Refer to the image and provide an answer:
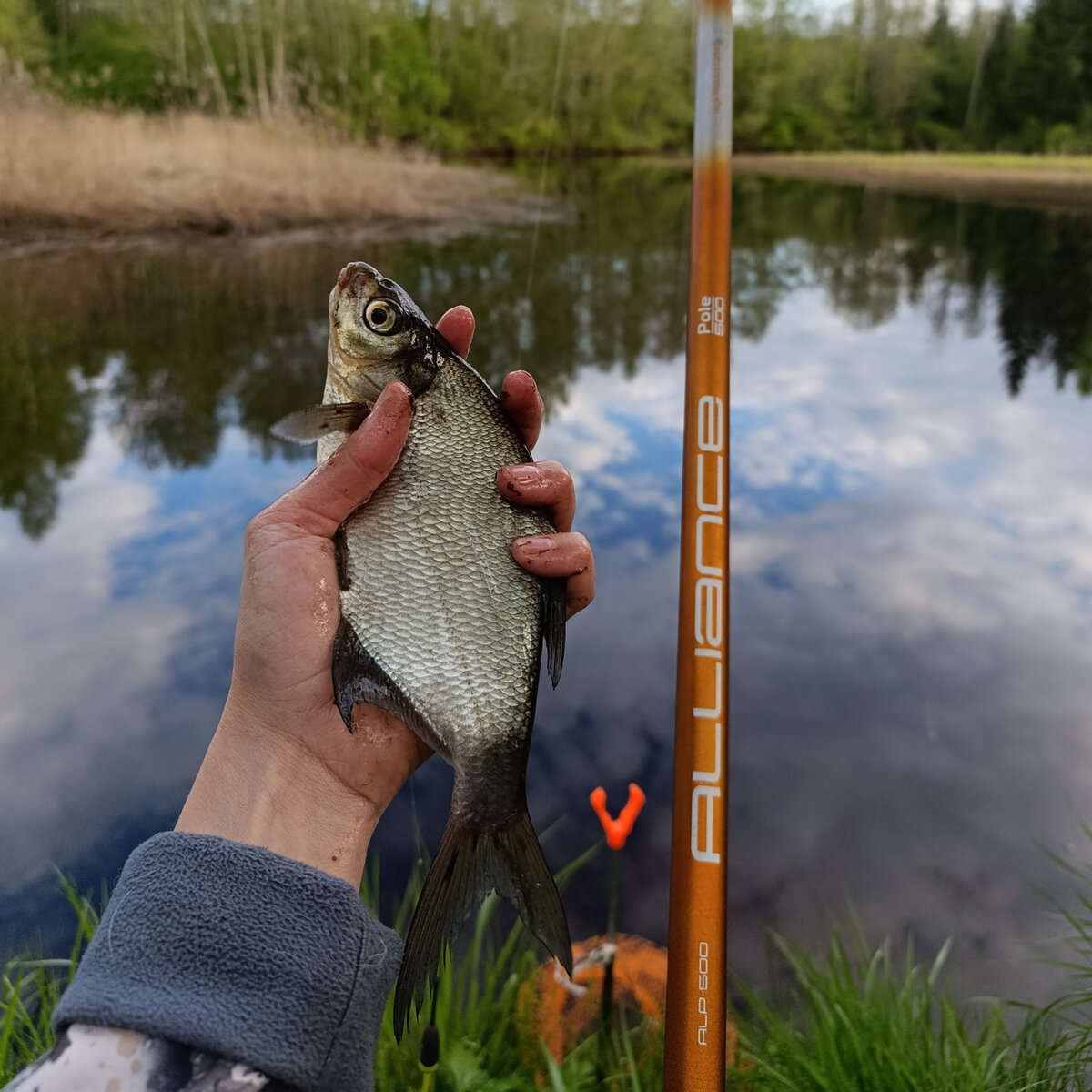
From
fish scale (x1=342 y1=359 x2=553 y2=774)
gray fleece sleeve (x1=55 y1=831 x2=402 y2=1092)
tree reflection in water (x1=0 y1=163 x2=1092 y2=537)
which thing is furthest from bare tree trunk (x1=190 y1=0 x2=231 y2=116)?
gray fleece sleeve (x1=55 y1=831 x2=402 y2=1092)

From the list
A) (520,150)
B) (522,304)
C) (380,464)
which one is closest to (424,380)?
(380,464)

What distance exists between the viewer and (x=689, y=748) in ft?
4.38

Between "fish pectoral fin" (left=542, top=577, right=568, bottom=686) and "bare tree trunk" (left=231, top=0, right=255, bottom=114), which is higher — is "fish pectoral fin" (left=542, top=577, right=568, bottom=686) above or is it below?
below

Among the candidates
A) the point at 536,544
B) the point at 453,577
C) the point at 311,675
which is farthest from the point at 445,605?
the point at 311,675

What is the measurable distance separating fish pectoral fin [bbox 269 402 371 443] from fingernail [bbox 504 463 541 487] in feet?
0.90

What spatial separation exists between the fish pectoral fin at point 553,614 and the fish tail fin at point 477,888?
0.26 meters

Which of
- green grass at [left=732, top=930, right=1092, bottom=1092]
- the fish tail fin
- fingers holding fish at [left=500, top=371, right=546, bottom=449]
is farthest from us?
green grass at [left=732, top=930, right=1092, bottom=1092]

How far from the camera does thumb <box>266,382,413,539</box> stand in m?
1.23

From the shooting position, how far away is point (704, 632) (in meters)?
1.39

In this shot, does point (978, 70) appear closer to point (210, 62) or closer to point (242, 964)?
point (210, 62)

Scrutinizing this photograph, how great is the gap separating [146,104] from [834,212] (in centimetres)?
2097

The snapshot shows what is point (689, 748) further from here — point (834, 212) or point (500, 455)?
point (834, 212)

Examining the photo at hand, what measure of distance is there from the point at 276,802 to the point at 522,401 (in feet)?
2.76

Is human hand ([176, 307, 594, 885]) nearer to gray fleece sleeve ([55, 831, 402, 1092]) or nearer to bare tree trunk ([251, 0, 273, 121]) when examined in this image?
gray fleece sleeve ([55, 831, 402, 1092])
